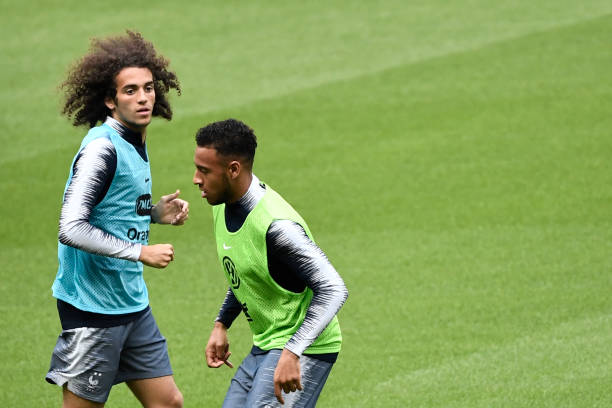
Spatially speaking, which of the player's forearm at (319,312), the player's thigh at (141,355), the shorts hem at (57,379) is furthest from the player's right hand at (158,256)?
the shorts hem at (57,379)

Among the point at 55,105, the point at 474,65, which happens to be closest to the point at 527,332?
the point at 474,65

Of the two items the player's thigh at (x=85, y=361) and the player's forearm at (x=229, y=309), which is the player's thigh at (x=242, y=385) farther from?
the player's thigh at (x=85, y=361)

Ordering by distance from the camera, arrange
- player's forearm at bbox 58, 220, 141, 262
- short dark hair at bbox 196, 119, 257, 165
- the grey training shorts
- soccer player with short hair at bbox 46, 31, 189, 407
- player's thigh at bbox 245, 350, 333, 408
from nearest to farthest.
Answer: player's thigh at bbox 245, 350, 333, 408 < short dark hair at bbox 196, 119, 257, 165 < player's forearm at bbox 58, 220, 141, 262 < soccer player with short hair at bbox 46, 31, 189, 407 < the grey training shorts

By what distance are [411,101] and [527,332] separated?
8.70 meters

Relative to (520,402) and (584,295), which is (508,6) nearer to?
(584,295)

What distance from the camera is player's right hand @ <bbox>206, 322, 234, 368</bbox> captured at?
17.8ft

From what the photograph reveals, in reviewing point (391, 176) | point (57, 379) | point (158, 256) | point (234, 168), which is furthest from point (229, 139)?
point (391, 176)

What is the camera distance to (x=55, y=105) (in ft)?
60.4

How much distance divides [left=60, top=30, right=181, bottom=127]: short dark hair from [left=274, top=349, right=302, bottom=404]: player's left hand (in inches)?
77.9

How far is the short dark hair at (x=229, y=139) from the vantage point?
4.92 metres

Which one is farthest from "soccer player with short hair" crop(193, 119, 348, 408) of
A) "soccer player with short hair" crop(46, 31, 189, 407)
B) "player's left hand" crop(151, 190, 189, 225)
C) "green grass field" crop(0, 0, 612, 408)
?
"green grass field" crop(0, 0, 612, 408)

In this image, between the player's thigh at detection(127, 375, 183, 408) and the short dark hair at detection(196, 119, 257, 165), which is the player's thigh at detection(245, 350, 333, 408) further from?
the player's thigh at detection(127, 375, 183, 408)

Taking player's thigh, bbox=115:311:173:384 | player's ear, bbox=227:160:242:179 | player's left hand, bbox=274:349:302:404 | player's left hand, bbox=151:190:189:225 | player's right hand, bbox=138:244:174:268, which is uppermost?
player's ear, bbox=227:160:242:179

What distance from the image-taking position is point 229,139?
493cm
